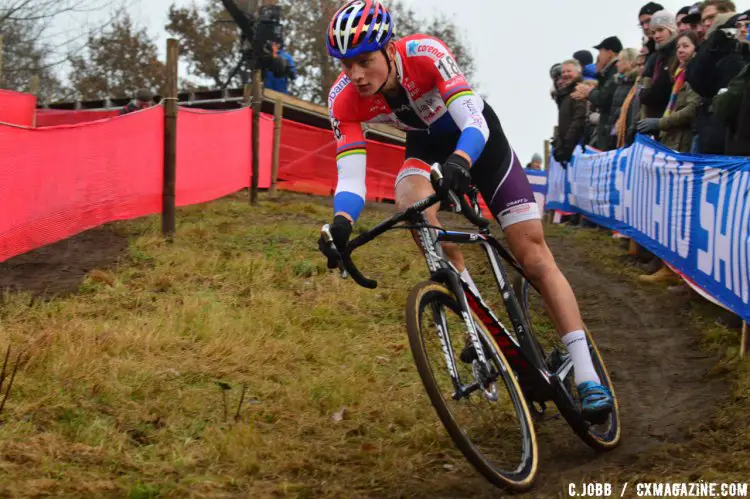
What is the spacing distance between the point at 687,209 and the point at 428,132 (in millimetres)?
4016

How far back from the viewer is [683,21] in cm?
941

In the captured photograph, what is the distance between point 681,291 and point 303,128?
1167 centimetres

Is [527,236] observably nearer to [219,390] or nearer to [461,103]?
[461,103]

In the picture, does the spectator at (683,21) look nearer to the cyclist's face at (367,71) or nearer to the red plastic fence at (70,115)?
the cyclist's face at (367,71)

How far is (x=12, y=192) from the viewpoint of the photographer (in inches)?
315

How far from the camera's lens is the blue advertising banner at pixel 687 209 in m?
6.57

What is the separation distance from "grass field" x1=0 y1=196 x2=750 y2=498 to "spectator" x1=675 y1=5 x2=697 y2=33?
3877 mm

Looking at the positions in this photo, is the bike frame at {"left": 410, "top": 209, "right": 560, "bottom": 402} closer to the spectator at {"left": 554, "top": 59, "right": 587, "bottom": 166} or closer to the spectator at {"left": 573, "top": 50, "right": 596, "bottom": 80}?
the spectator at {"left": 554, "top": 59, "right": 587, "bottom": 166}

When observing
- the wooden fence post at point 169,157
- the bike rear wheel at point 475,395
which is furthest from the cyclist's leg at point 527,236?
the wooden fence post at point 169,157

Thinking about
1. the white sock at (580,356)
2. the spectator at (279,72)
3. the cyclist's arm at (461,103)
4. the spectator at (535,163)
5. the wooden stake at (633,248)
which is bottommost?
the white sock at (580,356)

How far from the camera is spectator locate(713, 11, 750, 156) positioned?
279 inches

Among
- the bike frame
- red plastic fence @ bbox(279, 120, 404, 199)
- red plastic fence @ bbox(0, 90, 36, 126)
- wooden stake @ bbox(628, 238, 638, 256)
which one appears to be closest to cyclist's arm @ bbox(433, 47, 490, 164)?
the bike frame

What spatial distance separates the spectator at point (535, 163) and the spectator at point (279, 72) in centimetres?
689

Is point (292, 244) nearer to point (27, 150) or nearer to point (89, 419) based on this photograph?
point (27, 150)
